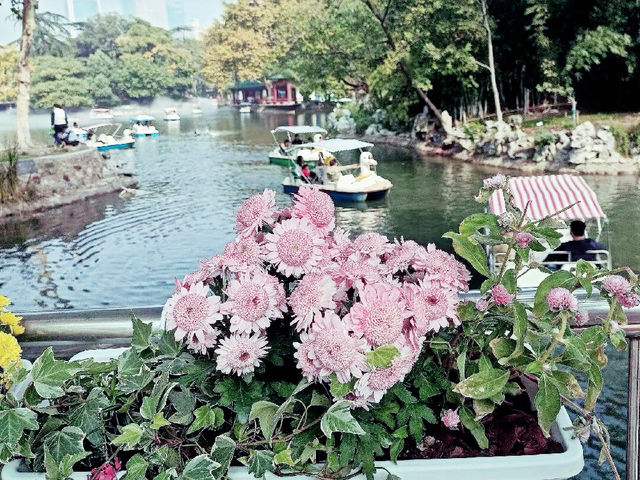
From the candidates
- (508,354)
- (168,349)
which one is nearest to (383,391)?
(508,354)

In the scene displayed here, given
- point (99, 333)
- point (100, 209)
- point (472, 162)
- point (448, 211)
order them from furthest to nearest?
point (472, 162) → point (100, 209) → point (448, 211) → point (99, 333)

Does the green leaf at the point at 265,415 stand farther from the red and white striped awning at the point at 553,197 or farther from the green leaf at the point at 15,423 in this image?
the red and white striped awning at the point at 553,197

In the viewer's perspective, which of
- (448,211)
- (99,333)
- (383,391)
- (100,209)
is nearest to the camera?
(383,391)

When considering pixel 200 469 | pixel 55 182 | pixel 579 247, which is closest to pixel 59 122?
pixel 55 182

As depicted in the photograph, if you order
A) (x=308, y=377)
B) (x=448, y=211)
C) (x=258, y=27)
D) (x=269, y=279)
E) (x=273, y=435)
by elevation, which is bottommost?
(x=448, y=211)

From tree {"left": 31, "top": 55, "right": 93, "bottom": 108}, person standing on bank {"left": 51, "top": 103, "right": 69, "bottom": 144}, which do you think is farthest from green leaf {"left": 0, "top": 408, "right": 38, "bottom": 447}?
tree {"left": 31, "top": 55, "right": 93, "bottom": 108}

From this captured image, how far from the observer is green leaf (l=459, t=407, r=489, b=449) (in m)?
0.99

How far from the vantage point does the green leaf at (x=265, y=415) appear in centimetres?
94

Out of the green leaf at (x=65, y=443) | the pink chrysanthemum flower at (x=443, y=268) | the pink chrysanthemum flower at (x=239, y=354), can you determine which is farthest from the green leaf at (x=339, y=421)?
the green leaf at (x=65, y=443)

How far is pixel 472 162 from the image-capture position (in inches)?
692

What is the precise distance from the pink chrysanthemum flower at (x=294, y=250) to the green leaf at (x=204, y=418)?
23 centimetres

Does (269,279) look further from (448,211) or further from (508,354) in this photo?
(448,211)

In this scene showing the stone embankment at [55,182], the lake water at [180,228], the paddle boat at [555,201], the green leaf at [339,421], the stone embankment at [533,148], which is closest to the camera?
the green leaf at [339,421]

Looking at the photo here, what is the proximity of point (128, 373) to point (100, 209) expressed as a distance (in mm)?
12770
